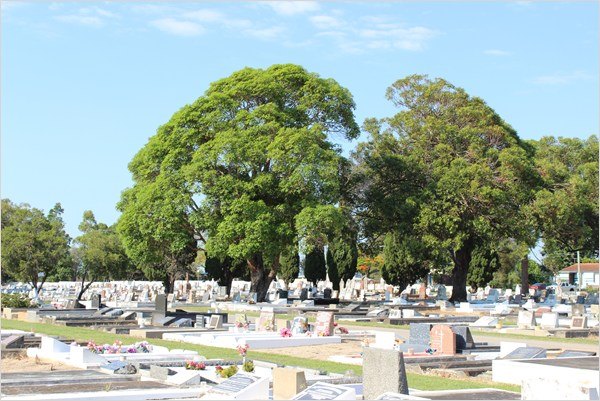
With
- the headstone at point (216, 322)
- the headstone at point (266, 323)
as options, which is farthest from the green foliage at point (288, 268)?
the headstone at point (266, 323)

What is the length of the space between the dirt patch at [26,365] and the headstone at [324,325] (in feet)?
29.0

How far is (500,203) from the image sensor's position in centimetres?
4753

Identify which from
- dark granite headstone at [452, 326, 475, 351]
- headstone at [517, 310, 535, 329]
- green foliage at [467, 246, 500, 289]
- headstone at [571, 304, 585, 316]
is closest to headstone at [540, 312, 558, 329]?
headstone at [517, 310, 535, 329]

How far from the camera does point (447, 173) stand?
48.4m

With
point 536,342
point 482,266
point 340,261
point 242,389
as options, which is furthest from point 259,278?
point 242,389

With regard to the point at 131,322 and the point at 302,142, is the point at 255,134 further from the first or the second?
the point at 131,322

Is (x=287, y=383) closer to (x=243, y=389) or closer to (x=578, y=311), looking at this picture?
(x=243, y=389)

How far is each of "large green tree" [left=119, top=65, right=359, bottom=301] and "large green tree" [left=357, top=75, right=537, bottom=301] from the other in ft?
11.6

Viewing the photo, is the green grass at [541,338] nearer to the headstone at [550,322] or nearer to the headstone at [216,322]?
the headstone at [550,322]

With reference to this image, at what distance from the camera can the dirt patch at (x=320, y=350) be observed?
2292 cm

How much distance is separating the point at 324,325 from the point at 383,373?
14682 millimetres

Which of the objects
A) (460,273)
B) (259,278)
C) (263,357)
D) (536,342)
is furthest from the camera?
(460,273)

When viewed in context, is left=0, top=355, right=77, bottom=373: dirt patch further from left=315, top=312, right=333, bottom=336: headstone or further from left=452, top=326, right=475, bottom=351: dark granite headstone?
left=452, top=326, right=475, bottom=351: dark granite headstone

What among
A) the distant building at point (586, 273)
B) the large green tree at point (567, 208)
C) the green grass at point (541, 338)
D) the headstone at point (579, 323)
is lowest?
the green grass at point (541, 338)
